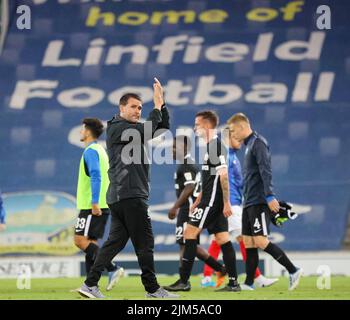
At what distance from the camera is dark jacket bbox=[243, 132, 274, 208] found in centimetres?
1006

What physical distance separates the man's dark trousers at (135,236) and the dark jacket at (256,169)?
6.17 ft

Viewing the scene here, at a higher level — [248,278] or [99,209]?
[99,209]

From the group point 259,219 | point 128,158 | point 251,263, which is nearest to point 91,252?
point 251,263

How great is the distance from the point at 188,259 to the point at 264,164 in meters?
1.35

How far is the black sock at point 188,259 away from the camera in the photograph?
10.4 meters

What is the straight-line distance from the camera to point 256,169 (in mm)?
10234

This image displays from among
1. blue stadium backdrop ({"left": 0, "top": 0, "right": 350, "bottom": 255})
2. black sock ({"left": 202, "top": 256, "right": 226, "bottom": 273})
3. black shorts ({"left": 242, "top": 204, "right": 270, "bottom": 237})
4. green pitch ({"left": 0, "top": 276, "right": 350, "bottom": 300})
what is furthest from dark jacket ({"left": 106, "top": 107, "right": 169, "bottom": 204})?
blue stadium backdrop ({"left": 0, "top": 0, "right": 350, "bottom": 255})

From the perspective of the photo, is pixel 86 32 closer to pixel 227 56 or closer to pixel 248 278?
pixel 227 56

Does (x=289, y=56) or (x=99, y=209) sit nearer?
(x=99, y=209)

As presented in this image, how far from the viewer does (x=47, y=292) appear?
1059 centimetres

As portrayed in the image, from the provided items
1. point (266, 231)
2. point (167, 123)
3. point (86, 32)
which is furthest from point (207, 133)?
point (86, 32)

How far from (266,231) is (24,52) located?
8.63m

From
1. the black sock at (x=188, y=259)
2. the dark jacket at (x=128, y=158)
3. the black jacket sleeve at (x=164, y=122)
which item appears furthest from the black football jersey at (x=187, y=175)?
the black jacket sleeve at (x=164, y=122)

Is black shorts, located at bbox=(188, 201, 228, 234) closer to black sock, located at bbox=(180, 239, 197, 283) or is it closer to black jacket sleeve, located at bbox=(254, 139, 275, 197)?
black sock, located at bbox=(180, 239, 197, 283)
